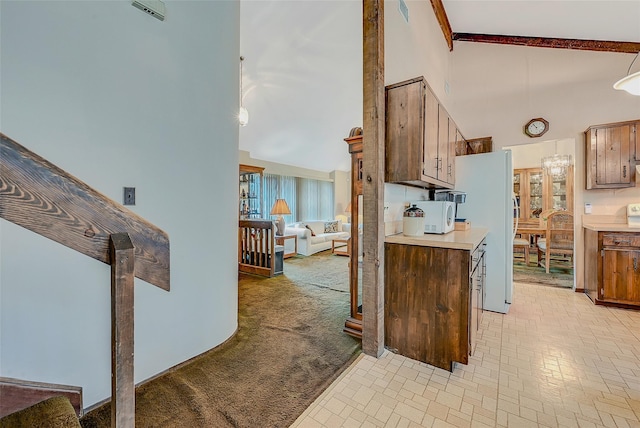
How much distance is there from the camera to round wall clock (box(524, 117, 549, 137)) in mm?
3826

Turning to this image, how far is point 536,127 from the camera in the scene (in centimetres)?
387

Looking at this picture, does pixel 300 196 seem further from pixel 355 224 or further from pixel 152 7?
pixel 152 7

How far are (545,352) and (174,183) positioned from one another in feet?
10.1

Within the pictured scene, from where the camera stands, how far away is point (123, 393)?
0.76 meters

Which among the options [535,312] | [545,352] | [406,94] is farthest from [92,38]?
[535,312]

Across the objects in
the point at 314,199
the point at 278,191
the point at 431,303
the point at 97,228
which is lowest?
the point at 431,303

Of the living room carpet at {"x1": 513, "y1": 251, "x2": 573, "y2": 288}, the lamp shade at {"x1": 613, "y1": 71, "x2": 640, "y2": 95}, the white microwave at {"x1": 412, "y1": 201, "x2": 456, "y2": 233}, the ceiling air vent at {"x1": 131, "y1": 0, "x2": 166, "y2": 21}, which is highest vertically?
the ceiling air vent at {"x1": 131, "y1": 0, "x2": 166, "y2": 21}

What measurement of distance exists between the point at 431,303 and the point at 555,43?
4056mm

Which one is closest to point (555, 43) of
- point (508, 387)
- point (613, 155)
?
point (613, 155)

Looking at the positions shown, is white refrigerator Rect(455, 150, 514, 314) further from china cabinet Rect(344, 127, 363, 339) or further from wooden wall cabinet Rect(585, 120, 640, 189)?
china cabinet Rect(344, 127, 363, 339)

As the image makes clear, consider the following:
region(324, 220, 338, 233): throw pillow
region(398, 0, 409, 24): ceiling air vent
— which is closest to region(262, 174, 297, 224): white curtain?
region(324, 220, 338, 233): throw pillow

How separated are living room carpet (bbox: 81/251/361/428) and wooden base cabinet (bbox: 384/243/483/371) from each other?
46cm

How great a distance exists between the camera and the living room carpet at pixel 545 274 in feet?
13.8

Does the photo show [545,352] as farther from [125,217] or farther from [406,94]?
[125,217]
